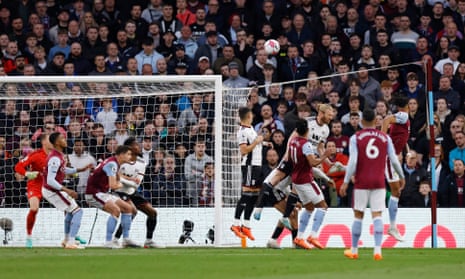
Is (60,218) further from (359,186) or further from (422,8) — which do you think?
(422,8)

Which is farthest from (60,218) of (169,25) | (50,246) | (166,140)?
(169,25)

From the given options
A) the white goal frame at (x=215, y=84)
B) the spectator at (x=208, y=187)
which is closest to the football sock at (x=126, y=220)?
the white goal frame at (x=215, y=84)

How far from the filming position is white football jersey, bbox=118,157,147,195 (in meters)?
21.0

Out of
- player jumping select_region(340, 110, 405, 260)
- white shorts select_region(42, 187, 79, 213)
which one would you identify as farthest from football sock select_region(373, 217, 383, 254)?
white shorts select_region(42, 187, 79, 213)

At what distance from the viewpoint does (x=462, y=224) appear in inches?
897

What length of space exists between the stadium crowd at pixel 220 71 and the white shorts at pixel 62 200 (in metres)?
2.43

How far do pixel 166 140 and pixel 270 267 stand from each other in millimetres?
8513

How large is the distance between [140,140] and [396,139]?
228 inches

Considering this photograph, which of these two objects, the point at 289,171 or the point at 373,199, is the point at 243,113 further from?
the point at 373,199

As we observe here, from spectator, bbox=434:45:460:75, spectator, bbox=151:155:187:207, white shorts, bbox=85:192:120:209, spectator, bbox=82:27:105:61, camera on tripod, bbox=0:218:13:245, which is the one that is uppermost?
spectator, bbox=82:27:105:61

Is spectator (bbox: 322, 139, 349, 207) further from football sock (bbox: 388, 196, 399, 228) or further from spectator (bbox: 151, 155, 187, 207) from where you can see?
spectator (bbox: 151, 155, 187, 207)

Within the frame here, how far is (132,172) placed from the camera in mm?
21094

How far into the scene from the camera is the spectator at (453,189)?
22922 mm

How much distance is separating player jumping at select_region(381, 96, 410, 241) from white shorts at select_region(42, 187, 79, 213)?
226 inches
